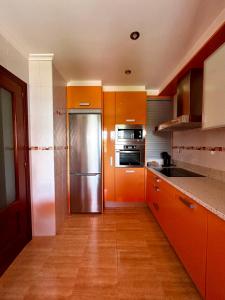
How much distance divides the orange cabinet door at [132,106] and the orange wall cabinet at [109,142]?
0.13m

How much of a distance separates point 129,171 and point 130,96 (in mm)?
1431

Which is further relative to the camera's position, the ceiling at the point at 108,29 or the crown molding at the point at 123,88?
the crown molding at the point at 123,88

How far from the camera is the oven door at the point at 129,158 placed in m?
3.27

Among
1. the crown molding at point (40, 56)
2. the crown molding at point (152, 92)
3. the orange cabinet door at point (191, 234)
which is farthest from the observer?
the crown molding at point (152, 92)

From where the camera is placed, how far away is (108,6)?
4.43ft

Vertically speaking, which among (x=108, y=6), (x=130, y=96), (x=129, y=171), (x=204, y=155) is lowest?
(x=129, y=171)

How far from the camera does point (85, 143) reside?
2.96 meters

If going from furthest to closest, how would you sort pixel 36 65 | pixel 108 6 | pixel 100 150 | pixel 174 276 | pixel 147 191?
pixel 147 191, pixel 100 150, pixel 36 65, pixel 174 276, pixel 108 6

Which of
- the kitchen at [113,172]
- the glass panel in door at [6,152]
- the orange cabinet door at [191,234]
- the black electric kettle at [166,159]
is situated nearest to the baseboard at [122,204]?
the kitchen at [113,172]

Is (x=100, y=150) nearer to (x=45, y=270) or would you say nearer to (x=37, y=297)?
(x=45, y=270)

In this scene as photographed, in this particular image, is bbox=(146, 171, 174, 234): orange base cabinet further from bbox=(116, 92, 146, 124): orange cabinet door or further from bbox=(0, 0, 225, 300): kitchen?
bbox=(116, 92, 146, 124): orange cabinet door

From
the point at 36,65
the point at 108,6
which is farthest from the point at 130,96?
the point at 108,6

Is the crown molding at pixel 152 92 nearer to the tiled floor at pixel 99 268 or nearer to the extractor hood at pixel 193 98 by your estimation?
the extractor hood at pixel 193 98

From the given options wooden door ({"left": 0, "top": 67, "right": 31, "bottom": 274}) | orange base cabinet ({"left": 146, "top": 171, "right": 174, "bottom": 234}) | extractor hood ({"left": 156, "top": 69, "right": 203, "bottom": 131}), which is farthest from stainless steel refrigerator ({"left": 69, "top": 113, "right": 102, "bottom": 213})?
extractor hood ({"left": 156, "top": 69, "right": 203, "bottom": 131})
